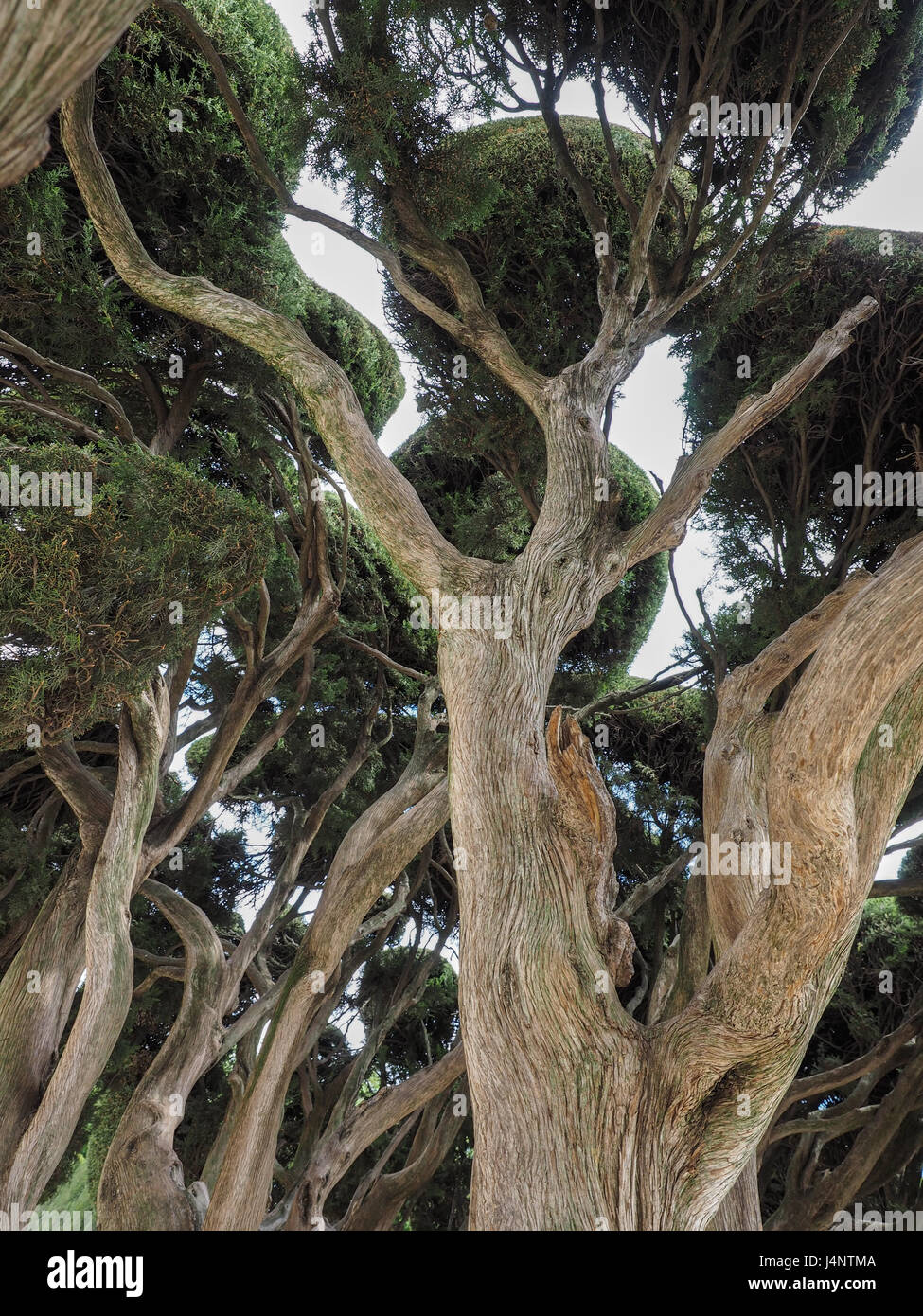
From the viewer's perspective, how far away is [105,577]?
5531 millimetres

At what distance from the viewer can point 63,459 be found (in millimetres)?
5457

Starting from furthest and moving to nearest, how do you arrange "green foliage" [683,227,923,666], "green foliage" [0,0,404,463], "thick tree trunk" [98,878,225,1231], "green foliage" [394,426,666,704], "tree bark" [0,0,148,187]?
"green foliage" [394,426,666,704], "green foliage" [683,227,923,666], "thick tree trunk" [98,878,225,1231], "green foliage" [0,0,404,463], "tree bark" [0,0,148,187]

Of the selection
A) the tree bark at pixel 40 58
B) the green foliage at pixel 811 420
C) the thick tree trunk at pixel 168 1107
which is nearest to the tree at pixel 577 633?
the green foliage at pixel 811 420

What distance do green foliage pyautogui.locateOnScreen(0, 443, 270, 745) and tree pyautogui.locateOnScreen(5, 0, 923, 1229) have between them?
0.99 meters

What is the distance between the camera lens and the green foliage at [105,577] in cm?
529

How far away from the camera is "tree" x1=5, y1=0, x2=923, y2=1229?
3.68 m

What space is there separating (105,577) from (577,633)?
298 centimetres

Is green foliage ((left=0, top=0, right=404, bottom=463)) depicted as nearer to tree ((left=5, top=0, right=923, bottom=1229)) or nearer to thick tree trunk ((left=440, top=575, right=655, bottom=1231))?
tree ((left=5, top=0, right=923, bottom=1229))

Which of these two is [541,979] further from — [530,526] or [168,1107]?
[530,526]

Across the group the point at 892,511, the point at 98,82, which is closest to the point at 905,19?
the point at 892,511

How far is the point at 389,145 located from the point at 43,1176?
23.5 feet

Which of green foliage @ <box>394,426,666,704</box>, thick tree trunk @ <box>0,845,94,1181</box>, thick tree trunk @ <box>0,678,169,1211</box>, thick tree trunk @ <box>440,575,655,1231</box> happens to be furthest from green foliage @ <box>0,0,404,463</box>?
thick tree trunk @ <box>440,575,655,1231</box>

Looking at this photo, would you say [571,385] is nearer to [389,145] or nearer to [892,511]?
[389,145]

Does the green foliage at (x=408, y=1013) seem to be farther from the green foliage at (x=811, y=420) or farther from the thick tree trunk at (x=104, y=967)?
the green foliage at (x=811, y=420)
